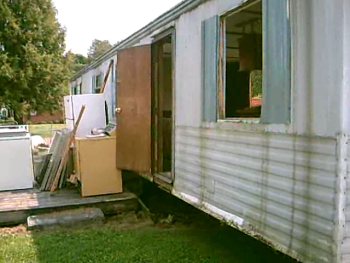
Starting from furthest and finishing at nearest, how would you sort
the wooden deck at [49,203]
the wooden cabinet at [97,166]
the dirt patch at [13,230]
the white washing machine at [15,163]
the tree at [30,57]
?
the tree at [30,57], the white washing machine at [15,163], the wooden cabinet at [97,166], the wooden deck at [49,203], the dirt patch at [13,230]

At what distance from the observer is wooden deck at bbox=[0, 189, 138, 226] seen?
4.88m

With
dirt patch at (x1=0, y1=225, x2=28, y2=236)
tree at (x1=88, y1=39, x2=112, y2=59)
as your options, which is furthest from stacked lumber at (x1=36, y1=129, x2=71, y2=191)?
tree at (x1=88, y1=39, x2=112, y2=59)

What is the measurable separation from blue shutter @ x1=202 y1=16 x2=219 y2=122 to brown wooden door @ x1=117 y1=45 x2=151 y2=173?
4.93 feet

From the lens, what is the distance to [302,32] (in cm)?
233

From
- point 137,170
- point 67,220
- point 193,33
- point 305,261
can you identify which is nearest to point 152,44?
point 193,33

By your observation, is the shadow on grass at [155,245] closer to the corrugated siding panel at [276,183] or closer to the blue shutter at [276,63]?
the corrugated siding panel at [276,183]

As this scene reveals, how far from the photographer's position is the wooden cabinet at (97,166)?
5.47 metres

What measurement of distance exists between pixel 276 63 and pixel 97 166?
3583 mm

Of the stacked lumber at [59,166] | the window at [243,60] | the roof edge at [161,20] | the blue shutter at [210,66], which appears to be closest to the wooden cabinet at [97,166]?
the stacked lumber at [59,166]

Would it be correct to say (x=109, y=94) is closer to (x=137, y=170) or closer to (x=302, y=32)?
(x=137, y=170)

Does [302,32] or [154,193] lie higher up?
[302,32]

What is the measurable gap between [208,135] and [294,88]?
1174 millimetres

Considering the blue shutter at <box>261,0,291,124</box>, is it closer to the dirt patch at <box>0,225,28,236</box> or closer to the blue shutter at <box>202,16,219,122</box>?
the blue shutter at <box>202,16,219,122</box>

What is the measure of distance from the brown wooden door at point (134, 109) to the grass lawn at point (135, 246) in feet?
3.05
